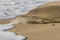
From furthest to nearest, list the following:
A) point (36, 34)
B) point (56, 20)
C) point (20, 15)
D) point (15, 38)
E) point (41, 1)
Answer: point (41, 1), point (20, 15), point (56, 20), point (36, 34), point (15, 38)

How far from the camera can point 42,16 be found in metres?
2.61

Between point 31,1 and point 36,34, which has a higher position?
point 31,1

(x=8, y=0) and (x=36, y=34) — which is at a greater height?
(x=8, y=0)

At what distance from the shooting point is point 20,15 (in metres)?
2.87

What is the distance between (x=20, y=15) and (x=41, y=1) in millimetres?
531

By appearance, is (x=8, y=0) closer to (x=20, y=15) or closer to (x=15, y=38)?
(x=20, y=15)

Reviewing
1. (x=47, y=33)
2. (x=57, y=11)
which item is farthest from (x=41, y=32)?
(x=57, y=11)

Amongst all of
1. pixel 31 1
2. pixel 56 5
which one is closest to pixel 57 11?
pixel 56 5

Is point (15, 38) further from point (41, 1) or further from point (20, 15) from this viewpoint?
point (41, 1)

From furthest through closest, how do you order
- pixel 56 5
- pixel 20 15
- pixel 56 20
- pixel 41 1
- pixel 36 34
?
pixel 41 1 → pixel 20 15 → pixel 56 5 → pixel 56 20 → pixel 36 34

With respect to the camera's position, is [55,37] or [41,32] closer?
[55,37]

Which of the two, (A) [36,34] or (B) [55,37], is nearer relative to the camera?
(B) [55,37]

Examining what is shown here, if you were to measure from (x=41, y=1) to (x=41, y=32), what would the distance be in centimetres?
147

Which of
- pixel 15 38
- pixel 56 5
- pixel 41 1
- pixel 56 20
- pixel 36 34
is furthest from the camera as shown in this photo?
pixel 41 1
